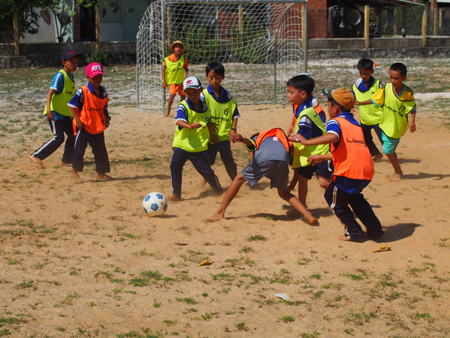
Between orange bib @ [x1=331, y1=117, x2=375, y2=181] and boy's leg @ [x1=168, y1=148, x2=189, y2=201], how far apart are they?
82.6 inches

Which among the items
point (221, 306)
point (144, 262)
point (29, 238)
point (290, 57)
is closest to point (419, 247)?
point (221, 306)

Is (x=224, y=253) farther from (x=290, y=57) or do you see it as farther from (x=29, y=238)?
(x=290, y=57)

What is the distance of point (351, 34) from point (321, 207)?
19.8 m

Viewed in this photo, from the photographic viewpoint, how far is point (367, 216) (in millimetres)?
5047

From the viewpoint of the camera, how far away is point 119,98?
13.5 m

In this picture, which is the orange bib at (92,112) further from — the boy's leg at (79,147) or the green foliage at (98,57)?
the green foliage at (98,57)

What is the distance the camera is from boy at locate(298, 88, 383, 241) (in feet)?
15.8

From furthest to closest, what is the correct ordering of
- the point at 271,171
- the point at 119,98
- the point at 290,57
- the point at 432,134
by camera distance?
the point at 290,57 → the point at 119,98 → the point at 432,134 → the point at 271,171

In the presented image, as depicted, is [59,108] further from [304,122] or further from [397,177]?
[397,177]

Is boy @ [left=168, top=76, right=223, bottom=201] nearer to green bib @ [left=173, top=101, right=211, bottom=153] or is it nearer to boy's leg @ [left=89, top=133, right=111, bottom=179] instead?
green bib @ [left=173, top=101, right=211, bottom=153]

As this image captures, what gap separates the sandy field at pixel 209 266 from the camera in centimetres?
352

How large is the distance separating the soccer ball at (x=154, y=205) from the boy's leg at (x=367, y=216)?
2.01 m

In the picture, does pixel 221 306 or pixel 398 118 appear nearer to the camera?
pixel 221 306

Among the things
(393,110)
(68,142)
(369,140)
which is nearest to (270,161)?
(393,110)
